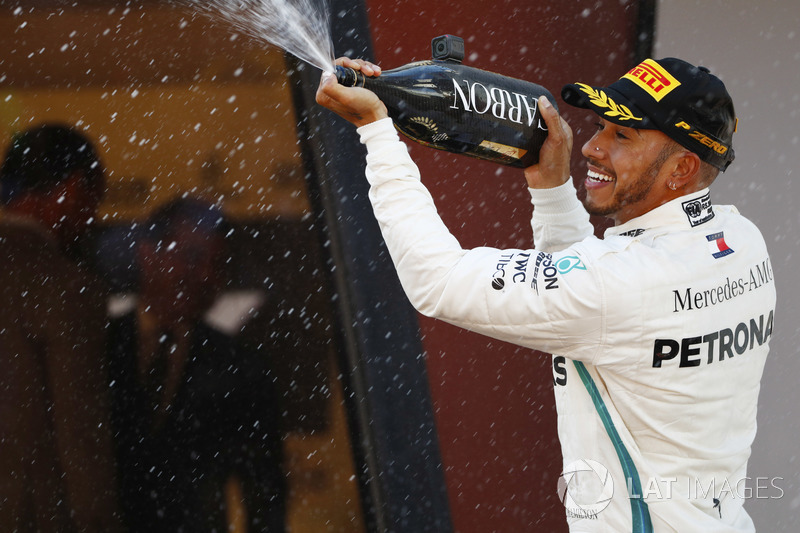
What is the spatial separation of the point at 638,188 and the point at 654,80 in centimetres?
23

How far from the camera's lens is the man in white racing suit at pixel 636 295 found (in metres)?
1.55

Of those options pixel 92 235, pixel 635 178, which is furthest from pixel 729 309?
pixel 92 235

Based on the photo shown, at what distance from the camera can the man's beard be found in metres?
1.75

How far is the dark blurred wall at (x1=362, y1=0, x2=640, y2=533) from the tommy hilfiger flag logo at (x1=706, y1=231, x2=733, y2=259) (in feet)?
4.38

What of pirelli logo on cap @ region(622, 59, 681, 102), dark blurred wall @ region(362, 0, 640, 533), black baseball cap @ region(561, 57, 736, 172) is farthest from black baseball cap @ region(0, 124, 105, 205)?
pirelli logo on cap @ region(622, 59, 681, 102)

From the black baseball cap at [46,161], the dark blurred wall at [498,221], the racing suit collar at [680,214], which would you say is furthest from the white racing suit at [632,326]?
the dark blurred wall at [498,221]

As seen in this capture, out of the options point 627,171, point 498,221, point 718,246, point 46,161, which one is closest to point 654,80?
point 627,171

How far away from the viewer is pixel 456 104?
66.1 inches

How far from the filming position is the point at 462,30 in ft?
9.75

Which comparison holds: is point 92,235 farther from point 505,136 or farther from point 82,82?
point 505,136

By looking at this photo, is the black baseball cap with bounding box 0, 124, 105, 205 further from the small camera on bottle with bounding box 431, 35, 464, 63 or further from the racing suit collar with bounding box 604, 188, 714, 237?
the racing suit collar with bounding box 604, 188, 714, 237

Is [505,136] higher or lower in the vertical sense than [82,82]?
lower

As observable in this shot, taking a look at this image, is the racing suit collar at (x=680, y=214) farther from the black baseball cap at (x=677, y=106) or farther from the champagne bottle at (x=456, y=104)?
the champagne bottle at (x=456, y=104)

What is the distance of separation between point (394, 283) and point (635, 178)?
1.15 m
